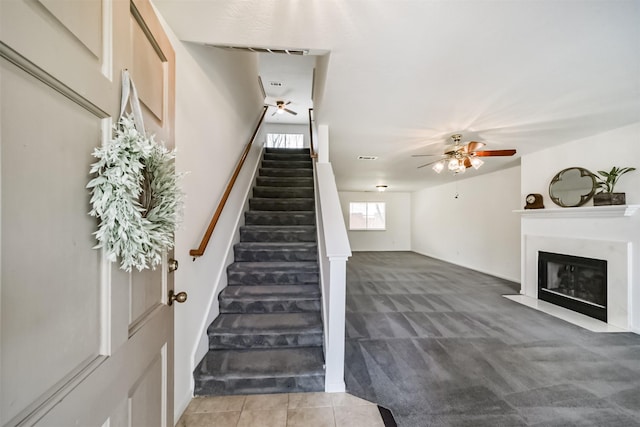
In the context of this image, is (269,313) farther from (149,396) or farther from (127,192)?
(127,192)

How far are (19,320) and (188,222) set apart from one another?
124 centimetres

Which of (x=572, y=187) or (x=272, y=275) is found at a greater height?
(x=572, y=187)

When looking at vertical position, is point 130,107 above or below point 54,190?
above

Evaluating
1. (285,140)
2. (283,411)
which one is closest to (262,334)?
(283,411)

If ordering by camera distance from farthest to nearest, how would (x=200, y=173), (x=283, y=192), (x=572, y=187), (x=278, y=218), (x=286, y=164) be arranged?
(x=286, y=164) → (x=283, y=192) → (x=572, y=187) → (x=278, y=218) → (x=200, y=173)

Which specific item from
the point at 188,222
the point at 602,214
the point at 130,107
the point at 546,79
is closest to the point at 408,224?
the point at 602,214

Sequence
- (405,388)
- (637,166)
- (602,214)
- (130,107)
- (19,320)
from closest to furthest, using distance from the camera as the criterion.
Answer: (19,320) → (130,107) → (405,388) → (637,166) → (602,214)

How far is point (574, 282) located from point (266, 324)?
14.2 ft

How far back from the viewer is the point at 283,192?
379 cm

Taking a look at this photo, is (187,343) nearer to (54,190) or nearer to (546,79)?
(54,190)

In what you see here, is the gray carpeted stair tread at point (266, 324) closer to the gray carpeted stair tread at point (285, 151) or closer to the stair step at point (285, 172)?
the stair step at point (285, 172)

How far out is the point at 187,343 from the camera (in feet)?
5.31

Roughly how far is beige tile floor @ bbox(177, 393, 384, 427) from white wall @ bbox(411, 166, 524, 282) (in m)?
4.87

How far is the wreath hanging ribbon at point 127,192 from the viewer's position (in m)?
0.65
